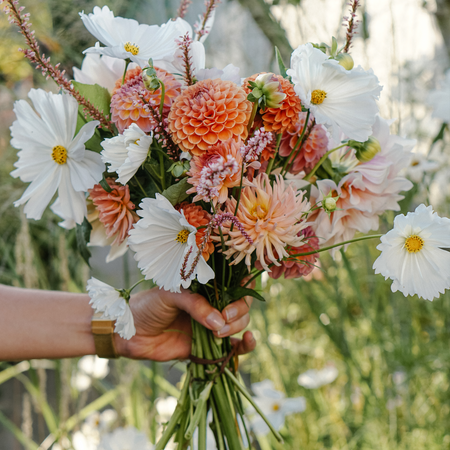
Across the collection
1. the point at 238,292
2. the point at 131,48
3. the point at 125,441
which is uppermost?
the point at 131,48

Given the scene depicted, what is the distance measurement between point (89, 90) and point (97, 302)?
0.72ft

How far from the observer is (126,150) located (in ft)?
1.12

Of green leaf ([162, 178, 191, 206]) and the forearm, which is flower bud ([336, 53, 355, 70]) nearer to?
green leaf ([162, 178, 191, 206])

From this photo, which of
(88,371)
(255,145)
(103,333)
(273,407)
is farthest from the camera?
(88,371)

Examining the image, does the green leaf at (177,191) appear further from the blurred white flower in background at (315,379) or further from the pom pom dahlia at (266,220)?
the blurred white flower in background at (315,379)

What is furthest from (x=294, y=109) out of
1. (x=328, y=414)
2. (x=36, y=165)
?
(x=328, y=414)

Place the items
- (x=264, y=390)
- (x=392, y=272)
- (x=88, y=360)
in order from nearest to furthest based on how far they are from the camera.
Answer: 1. (x=392, y=272)
2. (x=264, y=390)
3. (x=88, y=360)

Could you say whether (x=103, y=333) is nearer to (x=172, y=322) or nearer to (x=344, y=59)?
(x=172, y=322)

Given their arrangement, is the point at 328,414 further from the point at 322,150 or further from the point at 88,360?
the point at 322,150

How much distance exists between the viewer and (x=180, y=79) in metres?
0.41

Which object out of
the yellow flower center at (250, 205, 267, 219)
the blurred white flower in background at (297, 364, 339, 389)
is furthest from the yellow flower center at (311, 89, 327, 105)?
the blurred white flower in background at (297, 364, 339, 389)

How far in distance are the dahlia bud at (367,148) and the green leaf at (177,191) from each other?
0.56 ft

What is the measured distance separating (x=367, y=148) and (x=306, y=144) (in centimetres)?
6

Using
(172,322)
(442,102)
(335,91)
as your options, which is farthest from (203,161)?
(442,102)
